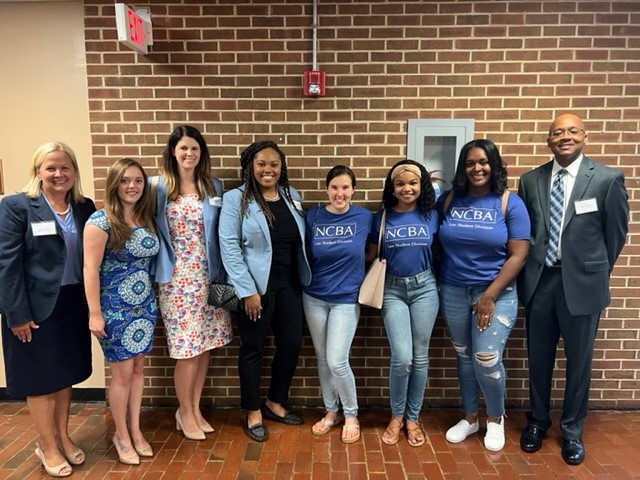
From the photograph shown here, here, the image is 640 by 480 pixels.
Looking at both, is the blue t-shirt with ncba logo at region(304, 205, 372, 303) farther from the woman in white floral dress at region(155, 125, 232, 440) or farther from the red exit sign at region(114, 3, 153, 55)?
the red exit sign at region(114, 3, 153, 55)

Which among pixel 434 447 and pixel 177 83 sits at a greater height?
pixel 177 83

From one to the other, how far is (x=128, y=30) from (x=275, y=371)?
2.32 meters

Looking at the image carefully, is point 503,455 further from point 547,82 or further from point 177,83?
point 177,83

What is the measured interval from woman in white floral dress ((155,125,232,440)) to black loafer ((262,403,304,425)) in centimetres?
65

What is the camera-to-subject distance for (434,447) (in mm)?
2842

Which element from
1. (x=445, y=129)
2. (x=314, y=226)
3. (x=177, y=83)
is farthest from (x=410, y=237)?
(x=177, y=83)

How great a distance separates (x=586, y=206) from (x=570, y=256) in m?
0.30

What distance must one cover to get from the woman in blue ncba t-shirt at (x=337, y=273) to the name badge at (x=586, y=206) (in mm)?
1196

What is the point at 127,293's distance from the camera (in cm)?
252

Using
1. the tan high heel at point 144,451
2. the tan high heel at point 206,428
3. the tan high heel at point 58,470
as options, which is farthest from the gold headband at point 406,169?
the tan high heel at point 58,470

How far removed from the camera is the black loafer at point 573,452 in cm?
267

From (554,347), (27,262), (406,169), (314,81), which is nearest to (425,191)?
(406,169)

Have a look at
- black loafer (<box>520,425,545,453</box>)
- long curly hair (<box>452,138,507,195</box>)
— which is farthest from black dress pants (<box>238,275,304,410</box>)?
black loafer (<box>520,425,545,453</box>)

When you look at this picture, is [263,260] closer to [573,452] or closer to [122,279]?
[122,279]
